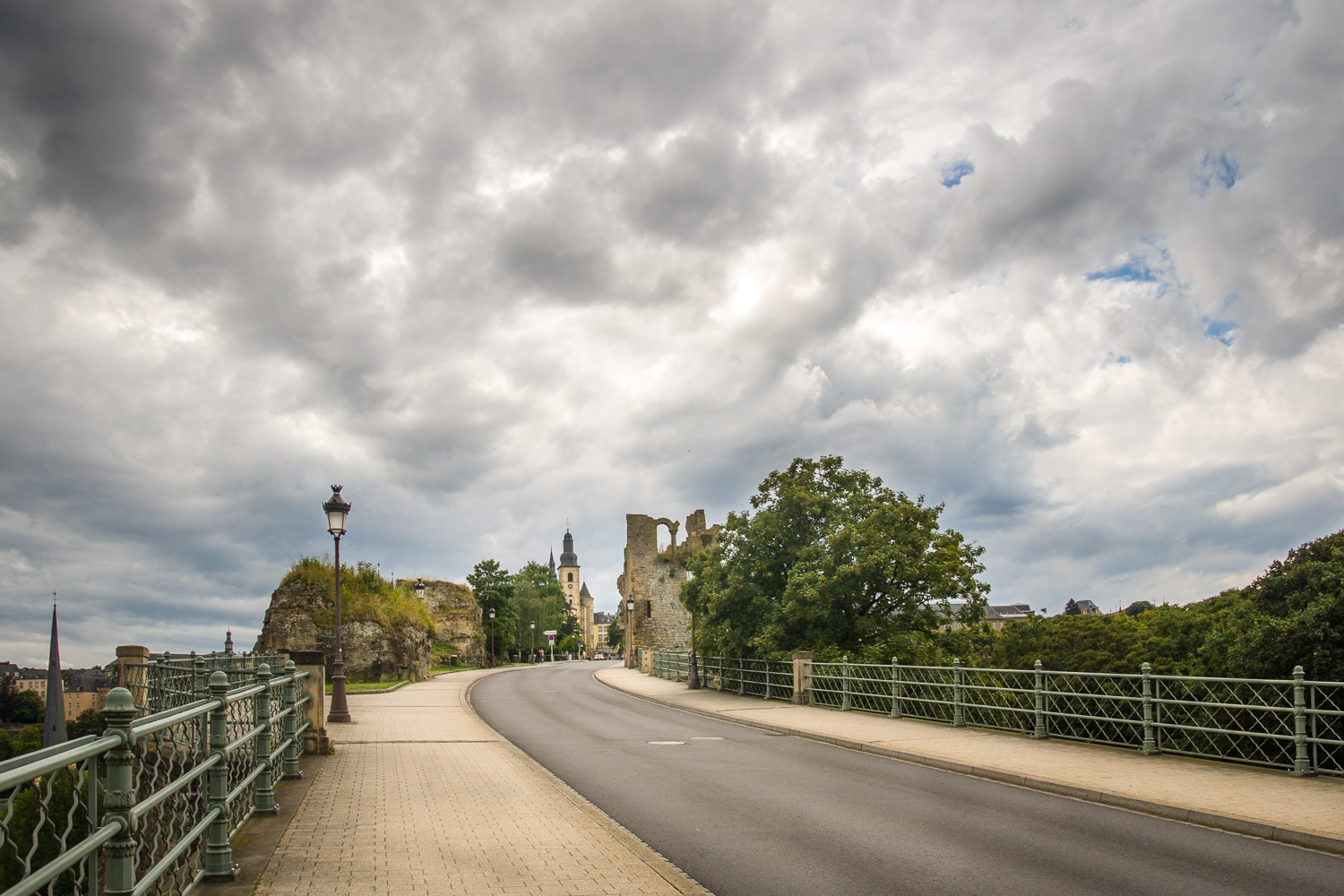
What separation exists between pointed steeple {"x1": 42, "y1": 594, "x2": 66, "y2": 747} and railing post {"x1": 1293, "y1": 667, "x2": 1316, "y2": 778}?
21490mm

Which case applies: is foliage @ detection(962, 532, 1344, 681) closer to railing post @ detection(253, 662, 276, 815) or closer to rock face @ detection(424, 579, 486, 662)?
railing post @ detection(253, 662, 276, 815)

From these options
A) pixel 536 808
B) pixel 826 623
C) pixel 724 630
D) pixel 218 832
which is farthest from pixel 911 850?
pixel 724 630

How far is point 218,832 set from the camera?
19.4ft

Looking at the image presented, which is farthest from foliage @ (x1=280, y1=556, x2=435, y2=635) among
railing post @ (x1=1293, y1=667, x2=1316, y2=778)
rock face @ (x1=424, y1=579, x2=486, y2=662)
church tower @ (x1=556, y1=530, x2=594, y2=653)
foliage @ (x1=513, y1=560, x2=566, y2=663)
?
church tower @ (x1=556, y1=530, x2=594, y2=653)

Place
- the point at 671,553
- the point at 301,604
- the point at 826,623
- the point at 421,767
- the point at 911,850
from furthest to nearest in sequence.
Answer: the point at 671,553 → the point at 301,604 → the point at 826,623 → the point at 421,767 → the point at 911,850

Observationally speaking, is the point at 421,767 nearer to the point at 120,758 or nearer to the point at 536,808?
the point at 536,808

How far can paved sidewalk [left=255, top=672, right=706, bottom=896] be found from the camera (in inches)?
238

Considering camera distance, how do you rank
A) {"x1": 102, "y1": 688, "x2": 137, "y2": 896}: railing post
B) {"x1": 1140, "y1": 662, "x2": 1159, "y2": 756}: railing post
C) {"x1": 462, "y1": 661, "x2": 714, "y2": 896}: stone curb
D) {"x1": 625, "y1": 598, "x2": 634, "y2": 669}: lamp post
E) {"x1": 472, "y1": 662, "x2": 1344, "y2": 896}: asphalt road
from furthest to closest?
1. {"x1": 625, "y1": 598, "x2": 634, "y2": 669}: lamp post
2. {"x1": 1140, "y1": 662, "x2": 1159, "y2": 756}: railing post
3. {"x1": 472, "y1": 662, "x2": 1344, "y2": 896}: asphalt road
4. {"x1": 462, "y1": 661, "x2": 714, "y2": 896}: stone curb
5. {"x1": 102, "y1": 688, "x2": 137, "y2": 896}: railing post

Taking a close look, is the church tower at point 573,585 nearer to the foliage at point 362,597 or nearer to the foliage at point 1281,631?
the foliage at point 362,597

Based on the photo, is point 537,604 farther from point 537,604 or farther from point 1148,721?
point 1148,721

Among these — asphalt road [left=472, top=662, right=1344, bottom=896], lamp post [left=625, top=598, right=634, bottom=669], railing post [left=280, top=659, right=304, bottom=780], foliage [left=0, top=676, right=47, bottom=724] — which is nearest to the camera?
→ asphalt road [left=472, top=662, right=1344, bottom=896]

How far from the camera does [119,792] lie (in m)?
4.00

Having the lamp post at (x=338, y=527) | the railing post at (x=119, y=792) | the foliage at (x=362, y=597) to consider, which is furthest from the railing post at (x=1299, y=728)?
the foliage at (x=362, y=597)

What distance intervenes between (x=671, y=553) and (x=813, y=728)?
38.6 meters
